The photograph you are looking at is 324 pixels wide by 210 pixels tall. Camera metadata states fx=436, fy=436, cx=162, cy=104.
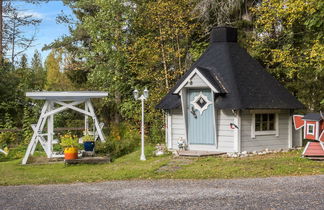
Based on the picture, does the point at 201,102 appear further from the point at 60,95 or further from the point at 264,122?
the point at 60,95

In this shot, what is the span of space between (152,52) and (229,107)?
769cm

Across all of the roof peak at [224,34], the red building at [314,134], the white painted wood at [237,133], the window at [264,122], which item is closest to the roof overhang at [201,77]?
the white painted wood at [237,133]

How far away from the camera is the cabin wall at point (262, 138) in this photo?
15.0 m

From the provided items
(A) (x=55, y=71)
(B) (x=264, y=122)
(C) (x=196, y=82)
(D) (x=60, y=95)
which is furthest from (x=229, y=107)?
(A) (x=55, y=71)

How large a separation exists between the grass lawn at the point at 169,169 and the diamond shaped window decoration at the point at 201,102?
196 centimetres

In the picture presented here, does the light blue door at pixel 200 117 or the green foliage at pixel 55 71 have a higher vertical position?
the green foliage at pixel 55 71

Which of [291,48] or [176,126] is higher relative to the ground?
[291,48]

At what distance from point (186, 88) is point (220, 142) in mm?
2284

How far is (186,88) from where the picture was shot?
15703mm

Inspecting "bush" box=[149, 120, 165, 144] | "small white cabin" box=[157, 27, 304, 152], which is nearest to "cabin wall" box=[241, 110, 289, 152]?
"small white cabin" box=[157, 27, 304, 152]

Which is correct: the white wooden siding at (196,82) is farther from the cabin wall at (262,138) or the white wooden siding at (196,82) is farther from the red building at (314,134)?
the red building at (314,134)

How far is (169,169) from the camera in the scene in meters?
12.4

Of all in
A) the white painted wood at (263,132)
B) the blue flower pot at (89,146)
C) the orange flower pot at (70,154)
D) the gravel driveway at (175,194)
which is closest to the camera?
the gravel driveway at (175,194)

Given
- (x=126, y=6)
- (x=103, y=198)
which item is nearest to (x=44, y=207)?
(x=103, y=198)
